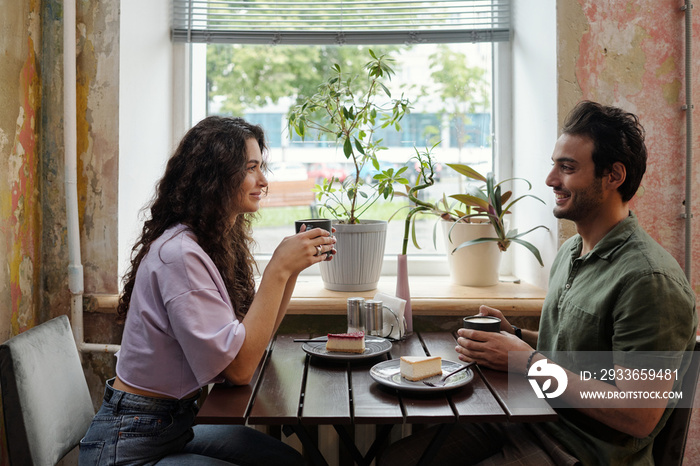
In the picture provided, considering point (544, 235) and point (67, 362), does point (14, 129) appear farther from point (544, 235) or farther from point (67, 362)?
point (544, 235)

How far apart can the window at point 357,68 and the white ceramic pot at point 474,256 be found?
29 centimetres

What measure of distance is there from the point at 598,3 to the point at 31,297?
2.38 m

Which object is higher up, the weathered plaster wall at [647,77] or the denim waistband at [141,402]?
the weathered plaster wall at [647,77]

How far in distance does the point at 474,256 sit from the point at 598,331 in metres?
0.96

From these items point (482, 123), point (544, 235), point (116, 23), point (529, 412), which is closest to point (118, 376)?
point (529, 412)

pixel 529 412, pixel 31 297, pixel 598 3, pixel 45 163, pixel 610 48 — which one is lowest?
pixel 529 412

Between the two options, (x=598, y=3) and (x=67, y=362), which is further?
(x=598, y=3)

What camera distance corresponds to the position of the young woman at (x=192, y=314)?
140 centimetres

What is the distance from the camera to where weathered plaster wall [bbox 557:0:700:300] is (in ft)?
→ 7.22

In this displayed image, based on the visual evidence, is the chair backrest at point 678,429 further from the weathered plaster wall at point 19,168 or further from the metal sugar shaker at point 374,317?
the weathered plaster wall at point 19,168

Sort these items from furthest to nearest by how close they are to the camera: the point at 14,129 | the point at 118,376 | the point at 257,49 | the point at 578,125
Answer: the point at 257,49, the point at 14,129, the point at 578,125, the point at 118,376

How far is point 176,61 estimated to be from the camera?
2.75m

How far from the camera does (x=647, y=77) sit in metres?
2.21

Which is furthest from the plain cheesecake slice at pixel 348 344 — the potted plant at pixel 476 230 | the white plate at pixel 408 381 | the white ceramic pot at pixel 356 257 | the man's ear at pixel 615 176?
the man's ear at pixel 615 176
